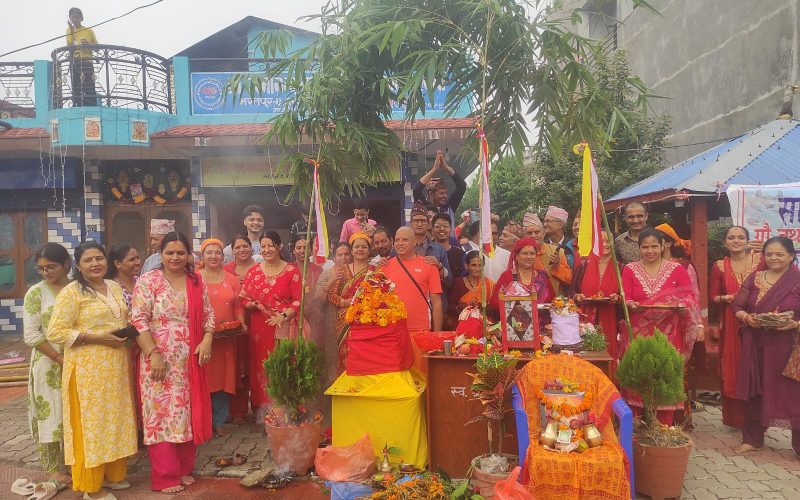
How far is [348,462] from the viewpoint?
152 inches

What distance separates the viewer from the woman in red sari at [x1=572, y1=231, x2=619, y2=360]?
498 centimetres

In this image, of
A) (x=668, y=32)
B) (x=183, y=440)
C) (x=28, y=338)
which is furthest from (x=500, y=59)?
(x=668, y=32)

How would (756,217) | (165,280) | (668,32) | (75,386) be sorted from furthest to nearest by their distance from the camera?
(668,32) < (756,217) < (165,280) < (75,386)

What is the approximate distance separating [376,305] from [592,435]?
180 centimetres

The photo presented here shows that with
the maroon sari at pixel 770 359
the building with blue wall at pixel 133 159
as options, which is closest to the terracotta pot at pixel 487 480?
the maroon sari at pixel 770 359

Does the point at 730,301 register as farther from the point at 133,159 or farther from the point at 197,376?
the point at 133,159

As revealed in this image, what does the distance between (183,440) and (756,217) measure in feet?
21.4

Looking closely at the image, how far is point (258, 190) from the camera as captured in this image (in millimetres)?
10875

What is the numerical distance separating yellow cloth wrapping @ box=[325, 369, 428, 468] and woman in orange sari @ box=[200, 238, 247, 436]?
57.9 inches

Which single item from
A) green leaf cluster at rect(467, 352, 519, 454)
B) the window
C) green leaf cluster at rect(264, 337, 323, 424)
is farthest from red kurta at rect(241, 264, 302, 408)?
the window

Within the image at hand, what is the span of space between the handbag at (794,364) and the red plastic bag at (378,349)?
10.4ft

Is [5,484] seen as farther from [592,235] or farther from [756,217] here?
[756,217]

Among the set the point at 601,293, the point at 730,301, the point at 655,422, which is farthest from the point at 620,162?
the point at 655,422

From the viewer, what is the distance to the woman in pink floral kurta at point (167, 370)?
4.00m
